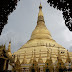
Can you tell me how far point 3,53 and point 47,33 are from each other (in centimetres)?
1510

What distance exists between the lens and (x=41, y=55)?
19.1 m

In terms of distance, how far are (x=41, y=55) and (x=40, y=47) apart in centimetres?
215

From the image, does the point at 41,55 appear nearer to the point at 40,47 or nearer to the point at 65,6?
the point at 40,47

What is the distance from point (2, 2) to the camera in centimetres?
472

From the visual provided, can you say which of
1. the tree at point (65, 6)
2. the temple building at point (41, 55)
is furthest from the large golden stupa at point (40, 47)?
the tree at point (65, 6)

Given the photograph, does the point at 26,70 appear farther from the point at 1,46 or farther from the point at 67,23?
the point at 67,23

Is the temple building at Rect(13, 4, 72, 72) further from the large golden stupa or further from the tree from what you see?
the tree

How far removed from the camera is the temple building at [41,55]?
14.6 m

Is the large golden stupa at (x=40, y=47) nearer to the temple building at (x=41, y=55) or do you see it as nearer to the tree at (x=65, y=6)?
the temple building at (x=41, y=55)

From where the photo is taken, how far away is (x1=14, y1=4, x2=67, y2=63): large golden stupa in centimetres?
1884

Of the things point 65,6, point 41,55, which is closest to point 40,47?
point 41,55

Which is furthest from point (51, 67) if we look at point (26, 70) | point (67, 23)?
point (67, 23)

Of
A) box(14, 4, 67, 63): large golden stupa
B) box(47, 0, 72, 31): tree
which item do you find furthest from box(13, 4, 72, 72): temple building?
box(47, 0, 72, 31): tree

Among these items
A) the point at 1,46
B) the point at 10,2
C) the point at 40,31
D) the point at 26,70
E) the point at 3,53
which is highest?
the point at 40,31
